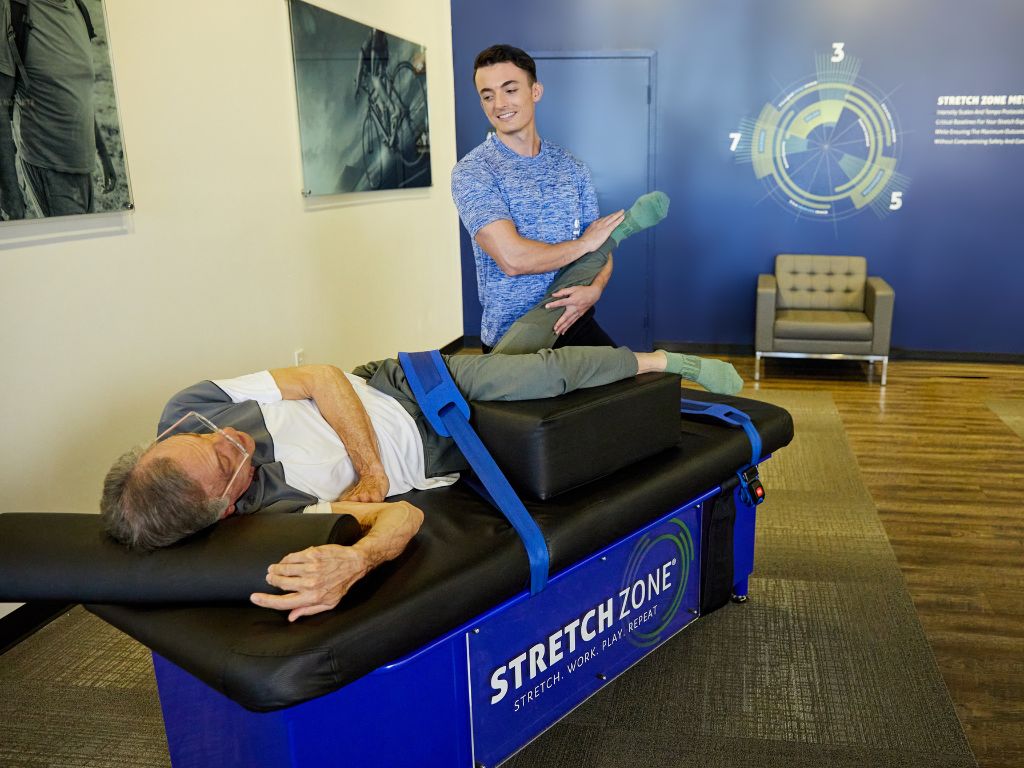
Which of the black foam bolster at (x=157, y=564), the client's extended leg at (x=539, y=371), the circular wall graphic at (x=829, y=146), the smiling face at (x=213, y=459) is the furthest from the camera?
the circular wall graphic at (x=829, y=146)

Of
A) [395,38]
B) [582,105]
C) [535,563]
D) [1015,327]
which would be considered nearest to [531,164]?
[535,563]

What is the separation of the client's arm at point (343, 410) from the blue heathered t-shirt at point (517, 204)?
0.69 meters

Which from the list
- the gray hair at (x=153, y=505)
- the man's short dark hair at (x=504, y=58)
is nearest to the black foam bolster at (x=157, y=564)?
the gray hair at (x=153, y=505)

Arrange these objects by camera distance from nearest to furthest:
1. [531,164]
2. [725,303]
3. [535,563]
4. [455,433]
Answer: [535,563] < [455,433] < [531,164] < [725,303]

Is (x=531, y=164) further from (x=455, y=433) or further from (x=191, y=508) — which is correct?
(x=191, y=508)

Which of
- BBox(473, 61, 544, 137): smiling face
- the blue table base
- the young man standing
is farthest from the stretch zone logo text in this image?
BBox(473, 61, 544, 137): smiling face

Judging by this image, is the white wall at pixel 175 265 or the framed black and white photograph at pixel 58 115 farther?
the white wall at pixel 175 265

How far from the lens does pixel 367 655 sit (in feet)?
4.38

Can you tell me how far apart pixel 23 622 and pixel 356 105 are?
115 inches

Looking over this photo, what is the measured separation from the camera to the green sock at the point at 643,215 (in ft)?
7.71

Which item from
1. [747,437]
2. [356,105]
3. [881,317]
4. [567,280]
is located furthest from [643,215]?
[881,317]

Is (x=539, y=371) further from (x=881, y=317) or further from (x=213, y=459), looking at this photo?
(x=881, y=317)

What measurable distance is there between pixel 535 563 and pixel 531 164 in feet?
4.20

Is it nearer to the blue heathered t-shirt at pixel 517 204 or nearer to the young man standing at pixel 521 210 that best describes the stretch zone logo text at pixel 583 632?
the young man standing at pixel 521 210
